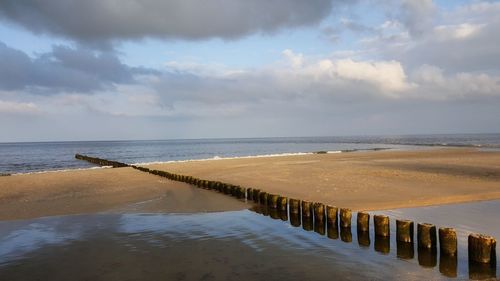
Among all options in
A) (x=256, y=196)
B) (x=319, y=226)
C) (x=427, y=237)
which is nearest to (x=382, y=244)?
(x=427, y=237)

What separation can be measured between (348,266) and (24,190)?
80.3 feet


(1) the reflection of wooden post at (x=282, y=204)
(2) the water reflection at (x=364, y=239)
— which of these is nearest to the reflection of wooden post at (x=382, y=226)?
(2) the water reflection at (x=364, y=239)

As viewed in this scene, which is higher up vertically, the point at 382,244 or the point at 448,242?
the point at 448,242

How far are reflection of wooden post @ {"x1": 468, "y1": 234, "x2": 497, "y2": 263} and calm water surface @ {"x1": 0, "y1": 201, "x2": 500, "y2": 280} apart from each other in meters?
0.31

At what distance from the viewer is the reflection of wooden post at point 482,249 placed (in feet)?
30.0

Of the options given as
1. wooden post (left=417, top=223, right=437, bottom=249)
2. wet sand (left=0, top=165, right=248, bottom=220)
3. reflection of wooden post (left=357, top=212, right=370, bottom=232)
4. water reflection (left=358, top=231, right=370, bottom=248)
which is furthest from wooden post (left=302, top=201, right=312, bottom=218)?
wooden post (left=417, top=223, right=437, bottom=249)

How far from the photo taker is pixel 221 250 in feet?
36.6

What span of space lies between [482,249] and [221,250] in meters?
6.49

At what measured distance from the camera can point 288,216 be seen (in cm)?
1564

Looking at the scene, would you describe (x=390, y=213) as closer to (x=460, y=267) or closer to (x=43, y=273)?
(x=460, y=267)

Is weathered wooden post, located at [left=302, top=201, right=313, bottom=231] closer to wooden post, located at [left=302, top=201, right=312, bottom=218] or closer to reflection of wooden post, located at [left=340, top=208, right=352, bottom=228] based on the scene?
wooden post, located at [left=302, top=201, right=312, bottom=218]

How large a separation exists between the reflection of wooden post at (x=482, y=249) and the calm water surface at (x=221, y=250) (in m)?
0.31

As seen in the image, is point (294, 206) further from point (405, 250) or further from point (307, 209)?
point (405, 250)

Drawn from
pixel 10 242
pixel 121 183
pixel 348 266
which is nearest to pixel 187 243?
pixel 348 266
